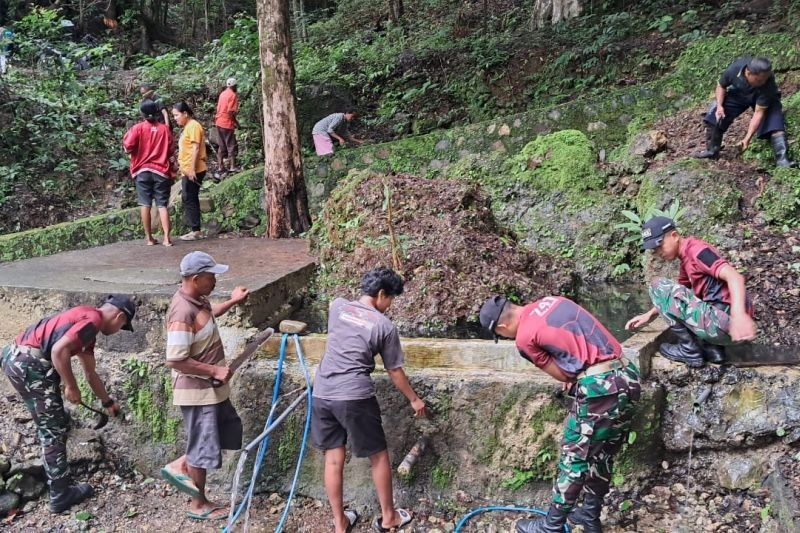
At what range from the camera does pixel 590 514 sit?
3.60m

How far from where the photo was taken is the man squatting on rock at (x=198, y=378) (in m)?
3.75

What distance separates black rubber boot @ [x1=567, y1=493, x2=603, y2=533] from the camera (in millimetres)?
3582

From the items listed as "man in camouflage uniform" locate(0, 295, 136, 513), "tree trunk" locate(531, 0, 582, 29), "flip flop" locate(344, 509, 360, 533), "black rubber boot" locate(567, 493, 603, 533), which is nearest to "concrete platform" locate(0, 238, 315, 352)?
"man in camouflage uniform" locate(0, 295, 136, 513)

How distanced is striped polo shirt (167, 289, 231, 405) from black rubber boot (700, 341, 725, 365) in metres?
3.25

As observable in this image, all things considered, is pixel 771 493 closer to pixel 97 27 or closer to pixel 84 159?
pixel 84 159

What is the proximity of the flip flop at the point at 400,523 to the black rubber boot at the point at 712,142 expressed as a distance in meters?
5.38

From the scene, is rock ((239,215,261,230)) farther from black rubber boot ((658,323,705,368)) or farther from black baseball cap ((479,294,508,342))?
black rubber boot ((658,323,705,368))

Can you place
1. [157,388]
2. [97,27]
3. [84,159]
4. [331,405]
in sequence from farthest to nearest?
[97,27]
[84,159]
[157,388]
[331,405]

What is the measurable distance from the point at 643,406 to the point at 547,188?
4219 mm

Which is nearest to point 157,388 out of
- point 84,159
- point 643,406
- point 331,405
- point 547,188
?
point 331,405

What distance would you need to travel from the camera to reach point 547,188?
778 centimetres

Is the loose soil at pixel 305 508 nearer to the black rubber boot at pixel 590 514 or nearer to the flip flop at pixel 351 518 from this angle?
the flip flop at pixel 351 518

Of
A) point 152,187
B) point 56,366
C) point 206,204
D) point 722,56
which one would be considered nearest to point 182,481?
point 56,366

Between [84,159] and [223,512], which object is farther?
[84,159]
